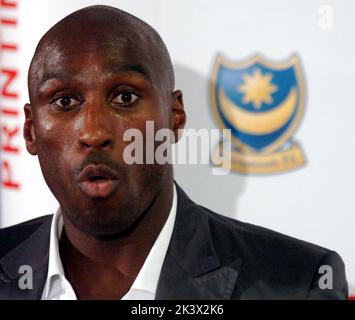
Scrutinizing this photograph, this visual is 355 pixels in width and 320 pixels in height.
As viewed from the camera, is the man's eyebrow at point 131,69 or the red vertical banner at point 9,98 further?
the red vertical banner at point 9,98

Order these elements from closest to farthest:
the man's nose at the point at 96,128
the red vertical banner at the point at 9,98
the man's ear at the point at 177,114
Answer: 1. the man's nose at the point at 96,128
2. the man's ear at the point at 177,114
3. the red vertical banner at the point at 9,98

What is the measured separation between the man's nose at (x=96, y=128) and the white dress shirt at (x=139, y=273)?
0.20 metres

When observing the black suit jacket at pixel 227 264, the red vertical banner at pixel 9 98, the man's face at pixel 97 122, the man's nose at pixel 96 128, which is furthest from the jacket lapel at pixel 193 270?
the red vertical banner at pixel 9 98

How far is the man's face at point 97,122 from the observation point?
3.63 ft

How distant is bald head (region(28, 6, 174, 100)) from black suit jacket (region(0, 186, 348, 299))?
0.90 feet

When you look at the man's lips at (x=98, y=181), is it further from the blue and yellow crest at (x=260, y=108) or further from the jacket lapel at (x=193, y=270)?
the blue and yellow crest at (x=260, y=108)

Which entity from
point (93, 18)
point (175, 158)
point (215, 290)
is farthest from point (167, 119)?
point (215, 290)

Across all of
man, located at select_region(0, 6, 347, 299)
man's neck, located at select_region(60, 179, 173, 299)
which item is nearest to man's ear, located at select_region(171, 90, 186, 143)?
man, located at select_region(0, 6, 347, 299)

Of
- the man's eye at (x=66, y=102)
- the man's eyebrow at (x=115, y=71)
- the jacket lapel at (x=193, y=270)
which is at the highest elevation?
the man's eyebrow at (x=115, y=71)

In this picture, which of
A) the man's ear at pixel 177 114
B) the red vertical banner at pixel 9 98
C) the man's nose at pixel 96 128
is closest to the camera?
the man's nose at pixel 96 128

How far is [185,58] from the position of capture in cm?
127

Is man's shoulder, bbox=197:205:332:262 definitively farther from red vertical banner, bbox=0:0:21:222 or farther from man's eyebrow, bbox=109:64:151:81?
red vertical banner, bbox=0:0:21:222

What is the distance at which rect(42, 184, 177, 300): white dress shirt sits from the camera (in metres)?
1.18

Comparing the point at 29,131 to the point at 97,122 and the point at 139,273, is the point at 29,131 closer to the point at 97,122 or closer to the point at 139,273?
the point at 97,122
